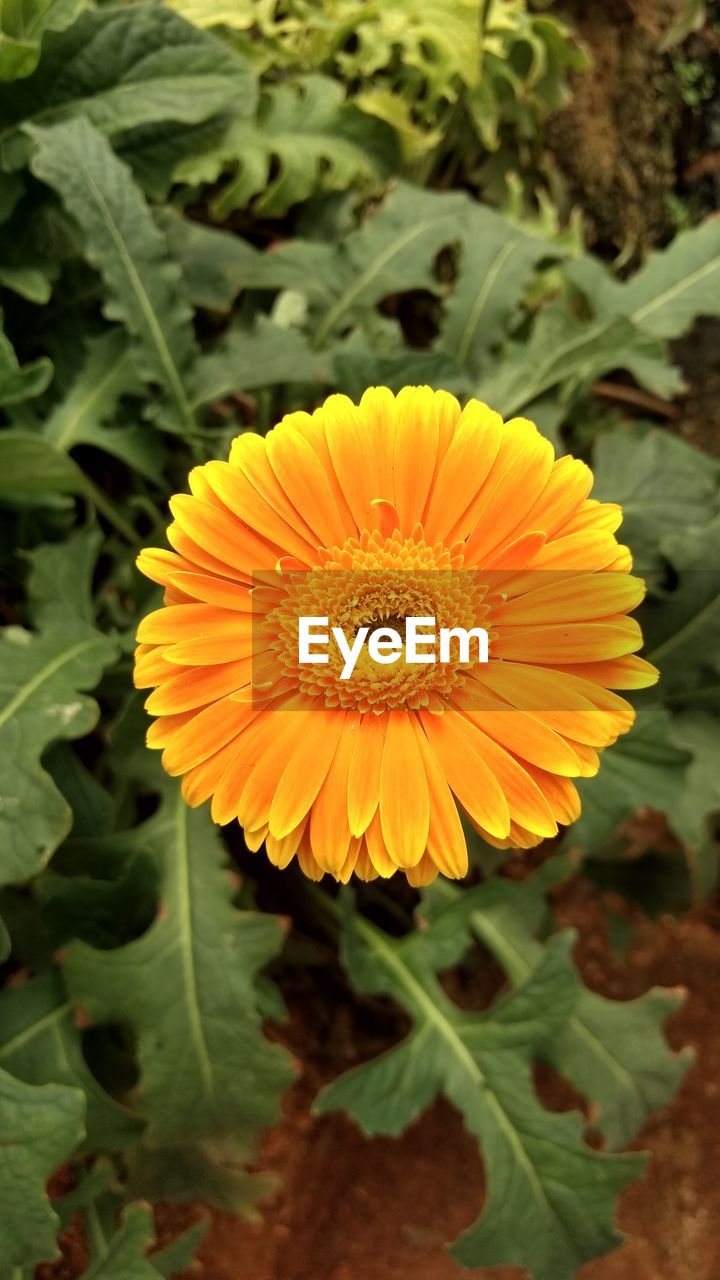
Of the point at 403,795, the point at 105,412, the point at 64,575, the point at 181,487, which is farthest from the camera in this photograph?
the point at 181,487

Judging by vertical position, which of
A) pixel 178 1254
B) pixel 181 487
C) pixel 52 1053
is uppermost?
pixel 181 487

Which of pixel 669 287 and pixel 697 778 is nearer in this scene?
pixel 697 778

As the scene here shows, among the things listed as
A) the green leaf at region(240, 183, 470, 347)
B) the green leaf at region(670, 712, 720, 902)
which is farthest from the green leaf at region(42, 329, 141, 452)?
the green leaf at region(670, 712, 720, 902)

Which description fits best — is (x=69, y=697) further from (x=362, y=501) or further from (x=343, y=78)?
(x=343, y=78)

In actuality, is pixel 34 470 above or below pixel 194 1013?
above
